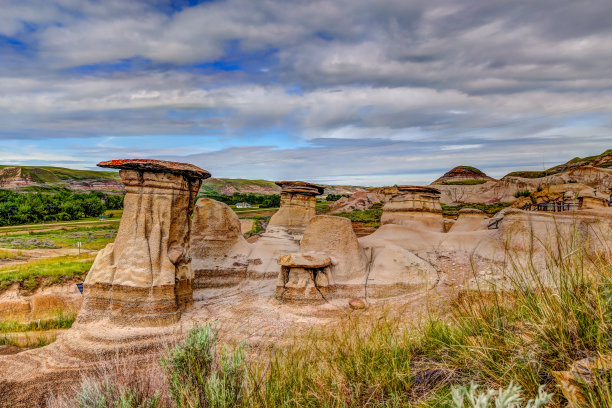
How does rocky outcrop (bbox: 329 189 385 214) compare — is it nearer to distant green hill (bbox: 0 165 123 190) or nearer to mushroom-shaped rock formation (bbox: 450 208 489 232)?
mushroom-shaped rock formation (bbox: 450 208 489 232)

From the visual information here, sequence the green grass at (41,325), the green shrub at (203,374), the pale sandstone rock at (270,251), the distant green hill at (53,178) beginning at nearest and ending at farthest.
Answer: the green shrub at (203,374) → the green grass at (41,325) → the pale sandstone rock at (270,251) → the distant green hill at (53,178)

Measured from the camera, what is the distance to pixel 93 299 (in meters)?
7.55

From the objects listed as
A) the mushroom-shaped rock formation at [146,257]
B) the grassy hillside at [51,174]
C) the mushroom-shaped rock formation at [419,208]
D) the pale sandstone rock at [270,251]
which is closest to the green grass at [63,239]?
the pale sandstone rock at [270,251]

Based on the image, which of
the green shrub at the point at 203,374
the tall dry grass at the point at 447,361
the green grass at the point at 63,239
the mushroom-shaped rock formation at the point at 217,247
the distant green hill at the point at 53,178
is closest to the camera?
the tall dry grass at the point at 447,361

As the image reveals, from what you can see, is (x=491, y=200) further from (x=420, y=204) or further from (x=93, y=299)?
(x=93, y=299)

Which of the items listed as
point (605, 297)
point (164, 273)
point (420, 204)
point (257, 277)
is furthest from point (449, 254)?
point (605, 297)

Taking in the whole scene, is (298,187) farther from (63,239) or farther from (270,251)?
(63,239)

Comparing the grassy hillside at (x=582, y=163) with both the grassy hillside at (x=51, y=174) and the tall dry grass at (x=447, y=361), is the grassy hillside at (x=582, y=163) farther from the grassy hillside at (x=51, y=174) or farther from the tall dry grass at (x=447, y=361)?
the grassy hillside at (x=51, y=174)

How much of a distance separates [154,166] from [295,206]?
24.8 feet

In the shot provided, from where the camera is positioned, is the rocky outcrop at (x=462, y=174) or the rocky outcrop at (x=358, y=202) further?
the rocky outcrop at (x=462, y=174)

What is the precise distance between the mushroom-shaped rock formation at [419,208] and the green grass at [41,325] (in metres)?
10.7

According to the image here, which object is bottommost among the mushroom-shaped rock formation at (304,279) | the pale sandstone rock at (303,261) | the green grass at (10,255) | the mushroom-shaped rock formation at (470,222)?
the green grass at (10,255)

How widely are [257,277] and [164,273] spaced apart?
12.0 feet

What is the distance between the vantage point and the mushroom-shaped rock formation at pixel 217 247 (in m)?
10.8
